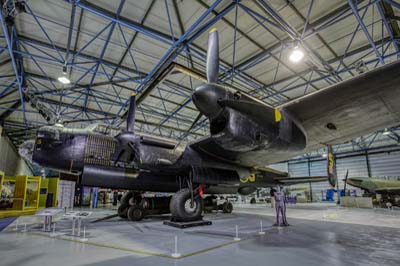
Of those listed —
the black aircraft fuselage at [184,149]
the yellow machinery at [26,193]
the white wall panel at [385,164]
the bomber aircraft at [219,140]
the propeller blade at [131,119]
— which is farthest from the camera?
the white wall panel at [385,164]

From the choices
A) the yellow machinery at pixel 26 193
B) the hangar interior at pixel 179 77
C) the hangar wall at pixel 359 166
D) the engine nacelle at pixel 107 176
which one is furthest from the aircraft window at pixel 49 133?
the hangar wall at pixel 359 166

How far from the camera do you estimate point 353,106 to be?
16.2 ft

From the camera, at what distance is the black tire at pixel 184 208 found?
7118mm

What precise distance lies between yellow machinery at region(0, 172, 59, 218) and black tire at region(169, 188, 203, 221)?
9.62 meters

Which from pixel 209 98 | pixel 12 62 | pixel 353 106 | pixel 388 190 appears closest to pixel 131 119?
pixel 209 98

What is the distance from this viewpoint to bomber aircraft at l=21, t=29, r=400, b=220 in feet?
16.0

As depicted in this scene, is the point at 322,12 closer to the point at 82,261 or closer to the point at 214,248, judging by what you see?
the point at 214,248

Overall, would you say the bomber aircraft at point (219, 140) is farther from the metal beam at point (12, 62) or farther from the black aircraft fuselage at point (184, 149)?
the metal beam at point (12, 62)

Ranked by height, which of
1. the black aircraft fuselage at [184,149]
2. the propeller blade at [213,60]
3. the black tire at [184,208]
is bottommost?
the black tire at [184,208]

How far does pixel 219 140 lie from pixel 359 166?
114ft

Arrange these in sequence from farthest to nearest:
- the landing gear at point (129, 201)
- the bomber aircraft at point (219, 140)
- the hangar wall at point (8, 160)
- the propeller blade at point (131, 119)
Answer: the hangar wall at point (8, 160), the landing gear at point (129, 201), the propeller blade at point (131, 119), the bomber aircraft at point (219, 140)

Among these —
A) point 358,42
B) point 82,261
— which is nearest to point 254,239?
point 82,261

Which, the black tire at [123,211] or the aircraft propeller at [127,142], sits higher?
the aircraft propeller at [127,142]

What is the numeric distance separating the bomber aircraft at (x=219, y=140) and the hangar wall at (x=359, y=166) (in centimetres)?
2982
